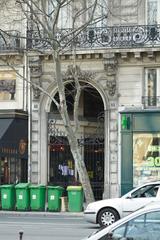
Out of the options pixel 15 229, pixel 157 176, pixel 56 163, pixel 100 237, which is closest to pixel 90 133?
pixel 56 163

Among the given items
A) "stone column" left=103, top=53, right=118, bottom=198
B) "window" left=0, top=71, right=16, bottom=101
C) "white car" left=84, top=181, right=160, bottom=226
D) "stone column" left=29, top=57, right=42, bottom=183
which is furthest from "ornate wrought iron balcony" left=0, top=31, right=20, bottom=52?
"white car" left=84, top=181, right=160, bottom=226

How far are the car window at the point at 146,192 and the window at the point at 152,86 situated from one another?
10.9 meters

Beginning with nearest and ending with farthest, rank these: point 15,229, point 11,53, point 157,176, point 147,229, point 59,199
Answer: point 147,229, point 15,229, point 59,199, point 157,176, point 11,53

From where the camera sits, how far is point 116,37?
29656mm

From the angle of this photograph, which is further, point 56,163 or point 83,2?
point 56,163

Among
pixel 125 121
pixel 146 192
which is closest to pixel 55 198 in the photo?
pixel 125 121

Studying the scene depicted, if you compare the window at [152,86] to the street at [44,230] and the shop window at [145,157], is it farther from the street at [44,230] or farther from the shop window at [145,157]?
the street at [44,230]

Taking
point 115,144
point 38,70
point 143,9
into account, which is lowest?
point 115,144

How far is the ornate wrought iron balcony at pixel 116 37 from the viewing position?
95.7 feet

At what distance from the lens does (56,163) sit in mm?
31797

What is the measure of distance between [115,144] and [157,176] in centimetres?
254

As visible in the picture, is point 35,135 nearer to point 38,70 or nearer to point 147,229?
point 38,70

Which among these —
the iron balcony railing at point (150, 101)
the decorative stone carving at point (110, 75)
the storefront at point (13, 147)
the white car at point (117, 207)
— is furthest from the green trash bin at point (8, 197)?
the white car at point (117, 207)

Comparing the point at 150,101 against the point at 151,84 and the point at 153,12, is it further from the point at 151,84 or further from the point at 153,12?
the point at 153,12
